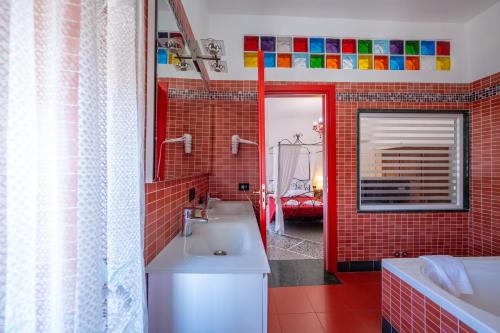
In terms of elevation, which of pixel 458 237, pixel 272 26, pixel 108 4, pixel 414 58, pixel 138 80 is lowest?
pixel 458 237

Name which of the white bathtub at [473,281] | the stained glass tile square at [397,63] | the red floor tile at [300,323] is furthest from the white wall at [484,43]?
the red floor tile at [300,323]

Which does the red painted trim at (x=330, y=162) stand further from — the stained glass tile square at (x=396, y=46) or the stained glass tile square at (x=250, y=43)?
the stained glass tile square at (x=396, y=46)

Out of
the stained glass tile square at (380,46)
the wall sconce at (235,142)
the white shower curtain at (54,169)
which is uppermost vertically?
the stained glass tile square at (380,46)

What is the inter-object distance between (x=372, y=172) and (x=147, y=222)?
2523mm


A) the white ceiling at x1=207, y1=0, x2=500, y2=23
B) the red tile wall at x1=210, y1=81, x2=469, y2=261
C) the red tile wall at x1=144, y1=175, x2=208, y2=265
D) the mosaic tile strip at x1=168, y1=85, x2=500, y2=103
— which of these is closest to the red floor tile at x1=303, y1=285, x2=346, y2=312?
the red tile wall at x1=210, y1=81, x2=469, y2=261

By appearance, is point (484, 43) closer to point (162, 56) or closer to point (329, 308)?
point (329, 308)

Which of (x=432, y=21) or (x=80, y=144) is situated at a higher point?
(x=432, y=21)

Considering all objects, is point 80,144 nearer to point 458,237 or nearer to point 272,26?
point 272,26

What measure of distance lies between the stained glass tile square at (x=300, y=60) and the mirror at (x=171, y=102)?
46.3 inches

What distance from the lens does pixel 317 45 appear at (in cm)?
263

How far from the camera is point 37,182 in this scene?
399 millimetres

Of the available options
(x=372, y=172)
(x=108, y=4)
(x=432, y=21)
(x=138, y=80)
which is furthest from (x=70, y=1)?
(x=432, y=21)

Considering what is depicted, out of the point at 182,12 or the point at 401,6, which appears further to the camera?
the point at 401,6

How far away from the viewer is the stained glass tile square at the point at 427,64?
2.67 metres
